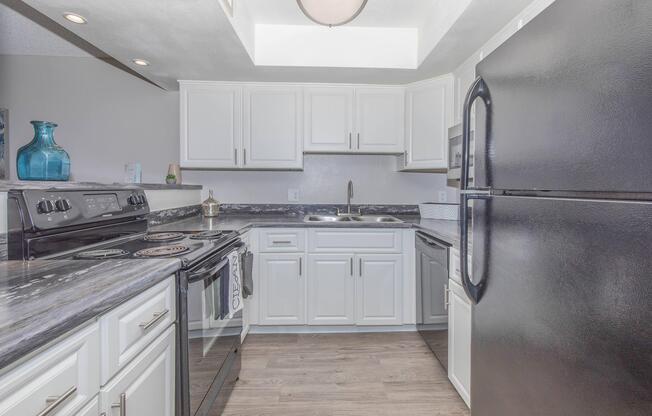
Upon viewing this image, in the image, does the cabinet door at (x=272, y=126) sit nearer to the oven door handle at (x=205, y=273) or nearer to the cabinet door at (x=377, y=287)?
the cabinet door at (x=377, y=287)

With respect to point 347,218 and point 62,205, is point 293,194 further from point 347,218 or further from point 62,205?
point 62,205

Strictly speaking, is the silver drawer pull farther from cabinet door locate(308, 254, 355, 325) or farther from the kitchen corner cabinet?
the kitchen corner cabinet

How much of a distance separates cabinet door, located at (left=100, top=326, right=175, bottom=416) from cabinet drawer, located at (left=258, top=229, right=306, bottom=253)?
57.1 inches

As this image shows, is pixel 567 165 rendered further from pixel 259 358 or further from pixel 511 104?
pixel 259 358

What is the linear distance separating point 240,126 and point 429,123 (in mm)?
1591

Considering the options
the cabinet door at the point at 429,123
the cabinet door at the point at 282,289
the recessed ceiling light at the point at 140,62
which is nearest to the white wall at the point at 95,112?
the recessed ceiling light at the point at 140,62

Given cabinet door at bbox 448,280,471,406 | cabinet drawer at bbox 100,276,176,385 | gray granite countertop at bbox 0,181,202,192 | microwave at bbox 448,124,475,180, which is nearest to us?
cabinet drawer at bbox 100,276,176,385

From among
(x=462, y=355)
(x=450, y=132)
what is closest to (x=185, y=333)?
(x=462, y=355)

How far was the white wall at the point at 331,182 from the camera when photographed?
3.28 metres

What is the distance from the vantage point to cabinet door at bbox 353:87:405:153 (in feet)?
9.66

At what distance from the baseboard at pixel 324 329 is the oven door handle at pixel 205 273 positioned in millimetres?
1254

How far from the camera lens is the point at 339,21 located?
1.42 m

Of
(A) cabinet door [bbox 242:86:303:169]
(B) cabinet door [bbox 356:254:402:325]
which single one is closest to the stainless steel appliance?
(B) cabinet door [bbox 356:254:402:325]

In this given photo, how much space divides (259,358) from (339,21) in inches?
80.9
